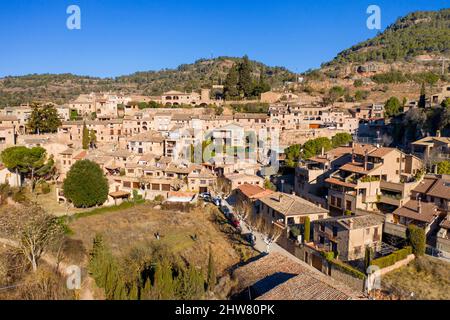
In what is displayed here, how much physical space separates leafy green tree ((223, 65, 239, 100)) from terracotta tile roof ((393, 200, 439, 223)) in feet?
134

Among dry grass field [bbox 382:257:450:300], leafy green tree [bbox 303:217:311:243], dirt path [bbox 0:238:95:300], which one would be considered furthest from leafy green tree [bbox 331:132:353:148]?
dirt path [bbox 0:238:95:300]

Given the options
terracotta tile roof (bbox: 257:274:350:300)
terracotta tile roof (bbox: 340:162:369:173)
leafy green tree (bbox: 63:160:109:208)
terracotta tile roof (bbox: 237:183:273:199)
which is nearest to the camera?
terracotta tile roof (bbox: 257:274:350:300)

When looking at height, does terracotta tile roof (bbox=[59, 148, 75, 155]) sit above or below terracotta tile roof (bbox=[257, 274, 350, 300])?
above

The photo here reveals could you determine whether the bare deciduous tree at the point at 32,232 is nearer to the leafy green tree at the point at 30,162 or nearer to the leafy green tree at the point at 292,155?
the leafy green tree at the point at 30,162

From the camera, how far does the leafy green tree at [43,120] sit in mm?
47312

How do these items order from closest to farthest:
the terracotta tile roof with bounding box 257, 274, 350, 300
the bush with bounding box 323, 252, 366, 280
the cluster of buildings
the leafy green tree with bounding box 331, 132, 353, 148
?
the terracotta tile roof with bounding box 257, 274, 350, 300, the bush with bounding box 323, 252, 366, 280, the cluster of buildings, the leafy green tree with bounding box 331, 132, 353, 148

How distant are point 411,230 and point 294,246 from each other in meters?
6.61

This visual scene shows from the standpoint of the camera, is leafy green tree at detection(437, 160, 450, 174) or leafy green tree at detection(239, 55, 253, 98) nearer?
leafy green tree at detection(437, 160, 450, 174)

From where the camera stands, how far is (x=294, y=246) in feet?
78.6

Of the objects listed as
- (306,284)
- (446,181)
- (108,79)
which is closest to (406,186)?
(446,181)

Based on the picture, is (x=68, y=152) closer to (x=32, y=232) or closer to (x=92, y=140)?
(x=92, y=140)

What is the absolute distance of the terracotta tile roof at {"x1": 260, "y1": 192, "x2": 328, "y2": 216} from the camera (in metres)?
25.8

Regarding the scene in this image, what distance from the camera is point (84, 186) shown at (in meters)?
34.3

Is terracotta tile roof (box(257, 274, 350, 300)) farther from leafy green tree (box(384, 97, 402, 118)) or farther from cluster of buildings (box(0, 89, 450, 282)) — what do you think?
leafy green tree (box(384, 97, 402, 118))
